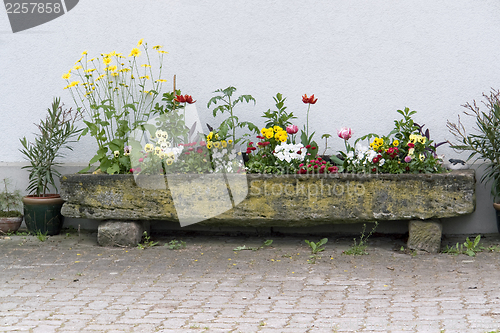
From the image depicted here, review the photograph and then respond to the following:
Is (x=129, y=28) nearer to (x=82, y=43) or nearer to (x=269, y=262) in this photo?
(x=82, y=43)

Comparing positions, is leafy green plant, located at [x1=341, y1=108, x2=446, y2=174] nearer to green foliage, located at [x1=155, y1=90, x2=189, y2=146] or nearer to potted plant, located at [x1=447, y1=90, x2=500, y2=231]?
potted plant, located at [x1=447, y1=90, x2=500, y2=231]

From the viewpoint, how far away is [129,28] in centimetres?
551

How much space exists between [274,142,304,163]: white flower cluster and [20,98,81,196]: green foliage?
2.21 meters

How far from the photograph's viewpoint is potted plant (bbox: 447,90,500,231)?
15.9ft

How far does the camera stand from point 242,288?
3.68 metres

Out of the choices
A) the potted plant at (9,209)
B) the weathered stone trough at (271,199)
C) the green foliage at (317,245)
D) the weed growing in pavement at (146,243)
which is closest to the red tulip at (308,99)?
the weathered stone trough at (271,199)

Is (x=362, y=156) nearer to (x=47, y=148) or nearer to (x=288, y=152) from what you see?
(x=288, y=152)

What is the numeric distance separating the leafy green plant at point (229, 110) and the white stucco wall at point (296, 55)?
149 mm

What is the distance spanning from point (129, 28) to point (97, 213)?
6.76ft

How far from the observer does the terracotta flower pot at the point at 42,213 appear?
523 centimetres

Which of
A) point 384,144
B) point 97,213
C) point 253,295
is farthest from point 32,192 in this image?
point 384,144

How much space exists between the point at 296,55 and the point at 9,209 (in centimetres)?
357

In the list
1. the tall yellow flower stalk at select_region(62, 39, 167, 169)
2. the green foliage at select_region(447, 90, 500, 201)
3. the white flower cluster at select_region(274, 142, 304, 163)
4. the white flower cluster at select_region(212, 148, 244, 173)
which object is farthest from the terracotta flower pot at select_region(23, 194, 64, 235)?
the green foliage at select_region(447, 90, 500, 201)

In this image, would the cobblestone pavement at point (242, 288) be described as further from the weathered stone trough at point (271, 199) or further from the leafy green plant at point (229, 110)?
the leafy green plant at point (229, 110)
